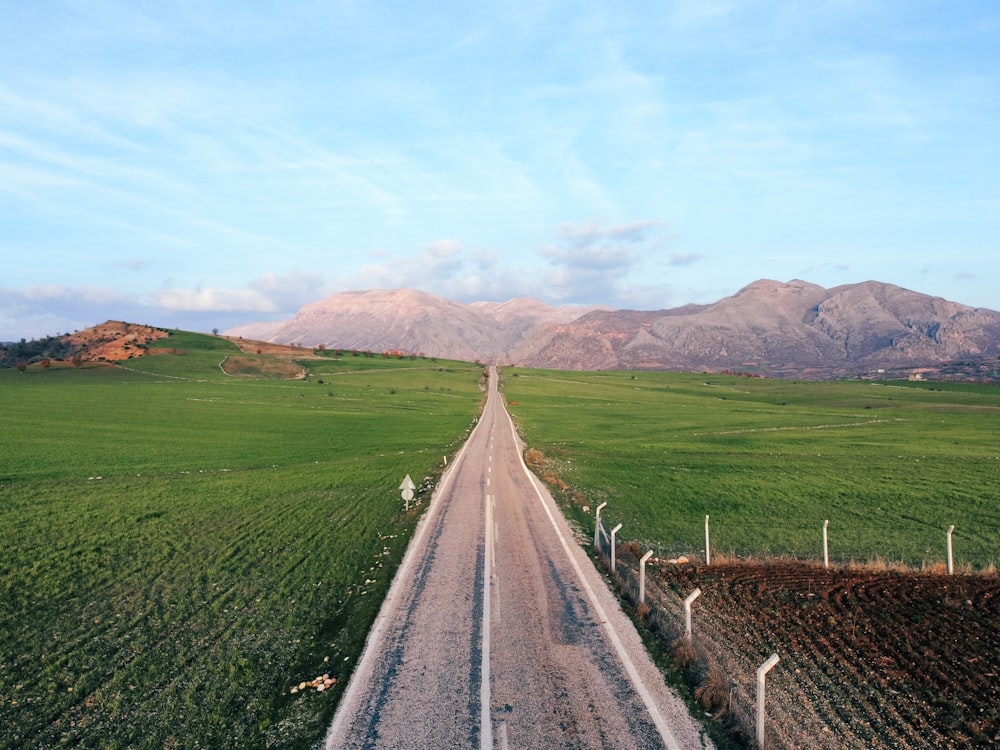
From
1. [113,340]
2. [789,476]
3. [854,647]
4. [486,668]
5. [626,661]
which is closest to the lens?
[486,668]

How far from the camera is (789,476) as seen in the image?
1864 inches

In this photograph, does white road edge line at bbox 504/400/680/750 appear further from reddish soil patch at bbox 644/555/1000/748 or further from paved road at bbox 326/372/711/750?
reddish soil patch at bbox 644/555/1000/748

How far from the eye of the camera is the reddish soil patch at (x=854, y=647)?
40.5 feet

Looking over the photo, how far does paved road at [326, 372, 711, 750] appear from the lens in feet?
40.4

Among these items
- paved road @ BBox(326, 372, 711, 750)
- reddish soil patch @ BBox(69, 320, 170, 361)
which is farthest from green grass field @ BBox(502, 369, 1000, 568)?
reddish soil patch @ BBox(69, 320, 170, 361)

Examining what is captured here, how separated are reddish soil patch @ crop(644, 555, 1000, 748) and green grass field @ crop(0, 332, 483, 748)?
34.9 ft

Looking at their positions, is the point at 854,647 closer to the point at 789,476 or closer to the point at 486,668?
the point at 486,668

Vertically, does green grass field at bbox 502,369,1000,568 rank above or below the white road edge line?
below

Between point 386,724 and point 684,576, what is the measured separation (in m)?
13.8

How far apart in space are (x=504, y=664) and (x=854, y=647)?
9851 millimetres

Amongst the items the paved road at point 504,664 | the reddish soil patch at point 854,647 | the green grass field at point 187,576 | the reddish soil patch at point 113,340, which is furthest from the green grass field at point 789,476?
the reddish soil patch at point 113,340

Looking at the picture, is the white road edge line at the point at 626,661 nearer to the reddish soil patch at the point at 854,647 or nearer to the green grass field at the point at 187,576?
the reddish soil patch at the point at 854,647

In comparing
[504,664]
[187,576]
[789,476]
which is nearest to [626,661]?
[504,664]

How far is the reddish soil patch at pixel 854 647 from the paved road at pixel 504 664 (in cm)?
225
